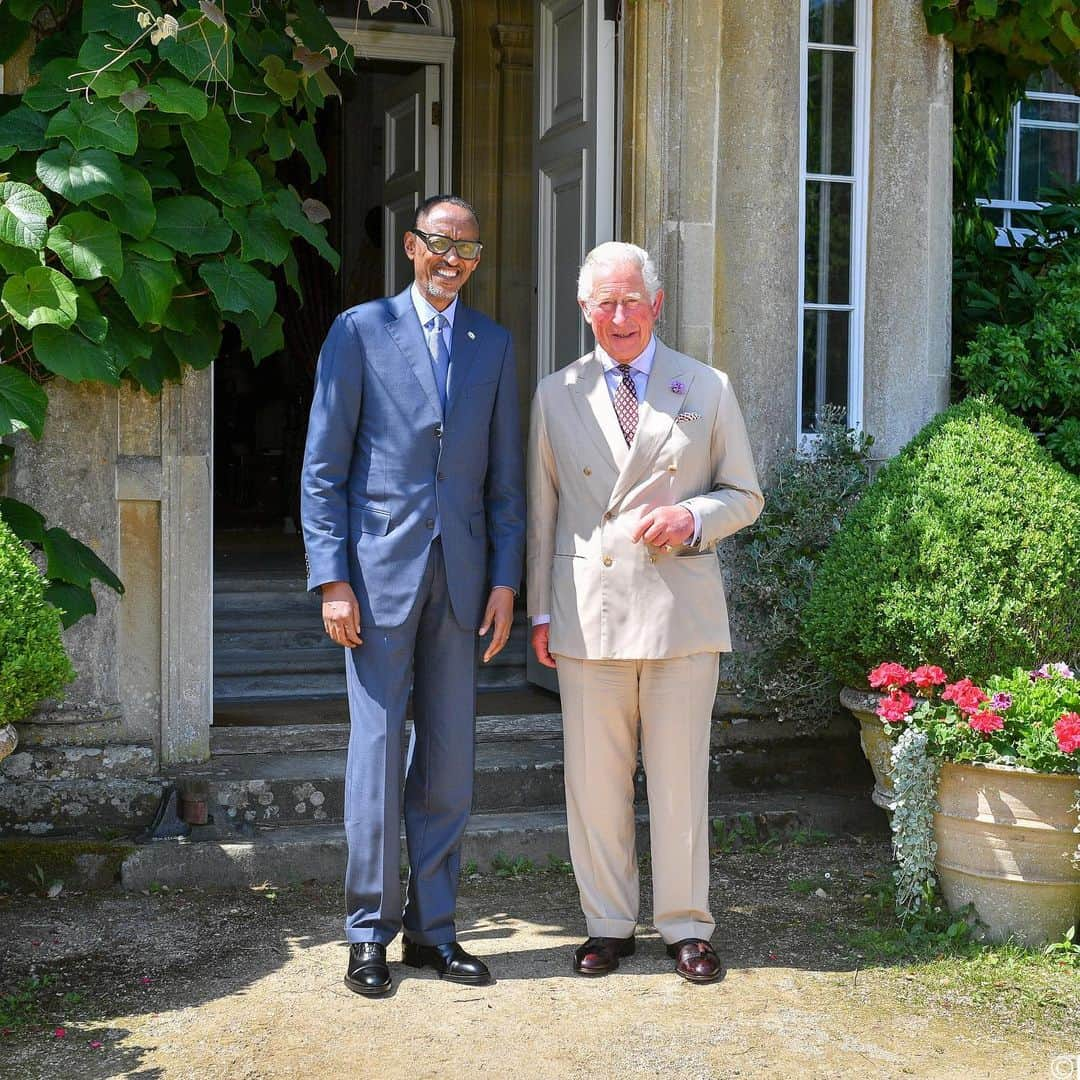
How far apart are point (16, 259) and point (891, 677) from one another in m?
2.92

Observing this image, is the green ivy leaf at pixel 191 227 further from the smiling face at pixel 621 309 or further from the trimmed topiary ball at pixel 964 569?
the trimmed topiary ball at pixel 964 569

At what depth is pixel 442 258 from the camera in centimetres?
389

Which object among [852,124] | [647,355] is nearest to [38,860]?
[647,355]

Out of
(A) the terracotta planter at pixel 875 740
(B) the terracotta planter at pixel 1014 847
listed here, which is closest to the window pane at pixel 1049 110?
(A) the terracotta planter at pixel 875 740

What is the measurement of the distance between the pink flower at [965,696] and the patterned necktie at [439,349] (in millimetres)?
1768

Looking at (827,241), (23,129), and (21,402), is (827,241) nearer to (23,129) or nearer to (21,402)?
(23,129)

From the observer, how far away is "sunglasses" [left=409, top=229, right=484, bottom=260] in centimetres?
386

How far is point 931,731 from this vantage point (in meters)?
Answer: 4.39

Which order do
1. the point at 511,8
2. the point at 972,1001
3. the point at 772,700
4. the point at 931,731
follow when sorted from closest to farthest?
the point at 972,1001 < the point at 931,731 < the point at 772,700 < the point at 511,8

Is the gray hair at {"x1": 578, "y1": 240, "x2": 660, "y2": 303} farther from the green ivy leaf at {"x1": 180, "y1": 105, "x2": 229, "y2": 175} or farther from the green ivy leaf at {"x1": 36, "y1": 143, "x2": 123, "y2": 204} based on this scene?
the green ivy leaf at {"x1": 36, "y1": 143, "x2": 123, "y2": 204}

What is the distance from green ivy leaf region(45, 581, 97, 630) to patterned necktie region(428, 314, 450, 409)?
154 centimetres

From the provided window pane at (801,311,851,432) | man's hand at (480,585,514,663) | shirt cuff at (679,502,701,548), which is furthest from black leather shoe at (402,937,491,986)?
window pane at (801,311,851,432)

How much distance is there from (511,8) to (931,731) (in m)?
4.94

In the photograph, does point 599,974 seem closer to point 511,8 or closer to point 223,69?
point 223,69
